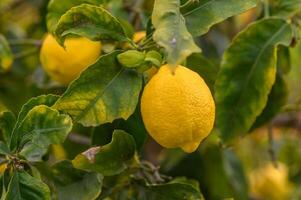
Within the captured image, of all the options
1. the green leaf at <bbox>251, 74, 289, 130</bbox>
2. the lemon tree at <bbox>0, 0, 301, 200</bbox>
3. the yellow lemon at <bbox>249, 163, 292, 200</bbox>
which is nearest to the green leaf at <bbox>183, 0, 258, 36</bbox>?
the lemon tree at <bbox>0, 0, 301, 200</bbox>

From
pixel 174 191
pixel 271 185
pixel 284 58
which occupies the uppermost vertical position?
pixel 284 58

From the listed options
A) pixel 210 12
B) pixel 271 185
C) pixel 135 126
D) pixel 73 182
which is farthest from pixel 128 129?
pixel 271 185

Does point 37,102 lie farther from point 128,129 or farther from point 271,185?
point 271,185

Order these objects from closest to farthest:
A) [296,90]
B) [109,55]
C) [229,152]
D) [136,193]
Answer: [109,55], [136,193], [229,152], [296,90]

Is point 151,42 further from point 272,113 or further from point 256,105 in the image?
point 272,113

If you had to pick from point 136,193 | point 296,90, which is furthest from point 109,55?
point 296,90

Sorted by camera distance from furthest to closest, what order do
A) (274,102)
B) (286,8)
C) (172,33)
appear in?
(274,102) → (286,8) → (172,33)

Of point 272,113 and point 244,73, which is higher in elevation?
point 244,73
